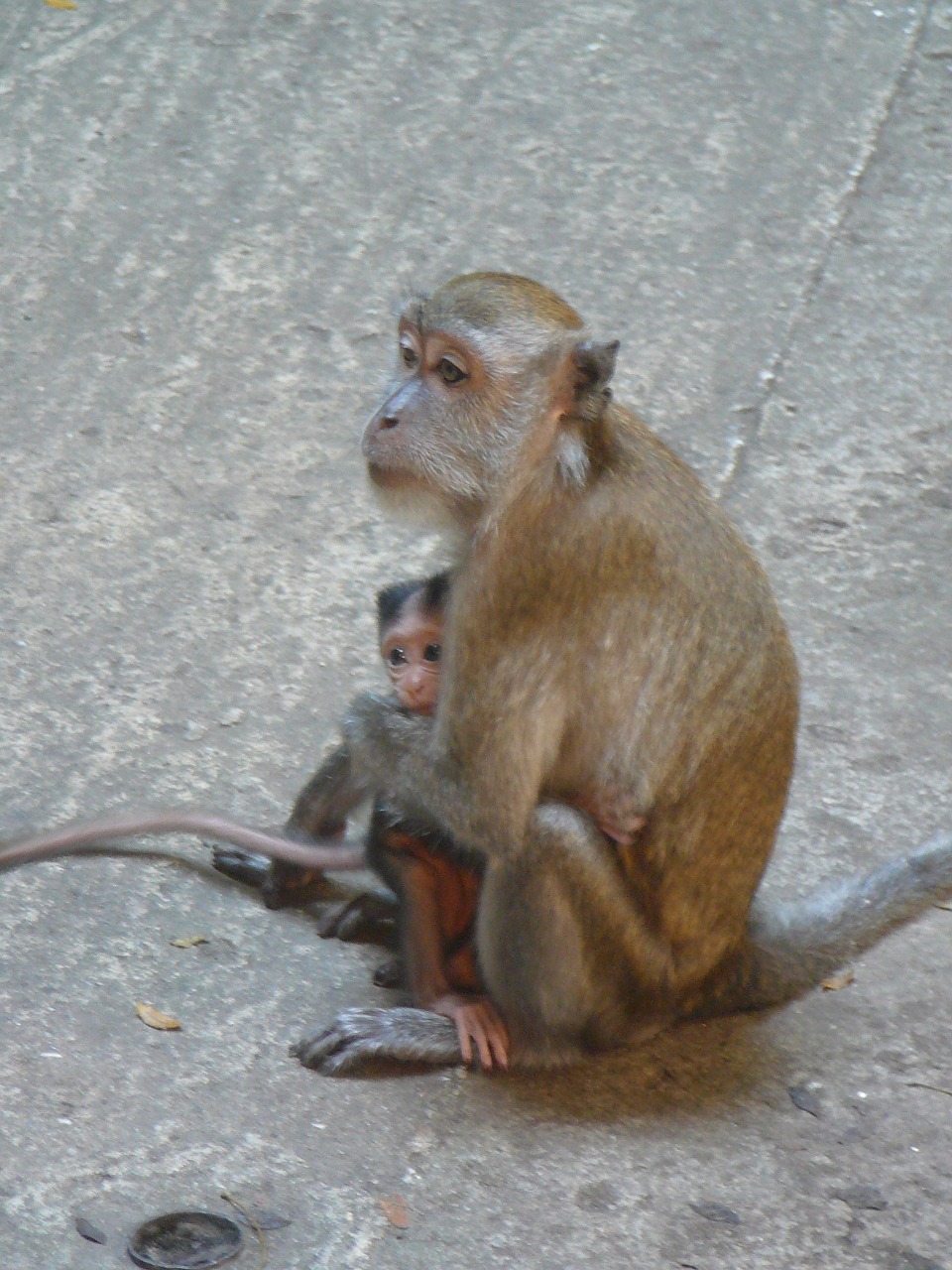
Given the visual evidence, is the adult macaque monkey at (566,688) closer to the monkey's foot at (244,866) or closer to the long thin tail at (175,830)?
the long thin tail at (175,830)

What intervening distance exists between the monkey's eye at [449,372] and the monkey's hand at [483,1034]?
141 cm

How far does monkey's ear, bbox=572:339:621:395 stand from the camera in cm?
380

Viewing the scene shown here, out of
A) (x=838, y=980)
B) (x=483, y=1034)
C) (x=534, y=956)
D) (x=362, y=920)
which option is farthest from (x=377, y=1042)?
(x=838, y=980)

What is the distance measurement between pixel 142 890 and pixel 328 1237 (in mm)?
1300

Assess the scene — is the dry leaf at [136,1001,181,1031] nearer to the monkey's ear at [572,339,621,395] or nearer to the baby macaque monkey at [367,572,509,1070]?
the baby macaque monkey at [367,572,509,1070]

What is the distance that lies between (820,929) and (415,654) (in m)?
1.18

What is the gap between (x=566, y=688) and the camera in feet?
12.8

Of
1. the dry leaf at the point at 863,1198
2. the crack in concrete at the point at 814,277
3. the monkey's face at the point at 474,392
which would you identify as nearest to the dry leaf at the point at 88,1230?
the dry leaf at the point at 863,1198

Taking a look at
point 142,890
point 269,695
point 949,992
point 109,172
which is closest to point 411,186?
point 109,172

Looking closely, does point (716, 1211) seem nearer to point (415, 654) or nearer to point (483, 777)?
point (483, 777)

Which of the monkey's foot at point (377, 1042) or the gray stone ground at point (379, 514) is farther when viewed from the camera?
the monkey's foot at point (377, 1042)

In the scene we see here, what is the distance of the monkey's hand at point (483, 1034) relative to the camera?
158 inches

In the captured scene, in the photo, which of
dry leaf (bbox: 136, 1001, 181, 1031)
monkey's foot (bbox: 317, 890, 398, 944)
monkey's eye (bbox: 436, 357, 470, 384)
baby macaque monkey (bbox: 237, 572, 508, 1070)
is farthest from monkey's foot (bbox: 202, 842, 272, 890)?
monkey's eye (bbox: 436, 357, 470, 384)

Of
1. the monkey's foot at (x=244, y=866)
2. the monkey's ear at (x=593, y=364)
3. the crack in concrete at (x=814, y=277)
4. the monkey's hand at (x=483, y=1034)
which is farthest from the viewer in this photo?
the crack in concrete at (x=814, y=277)
